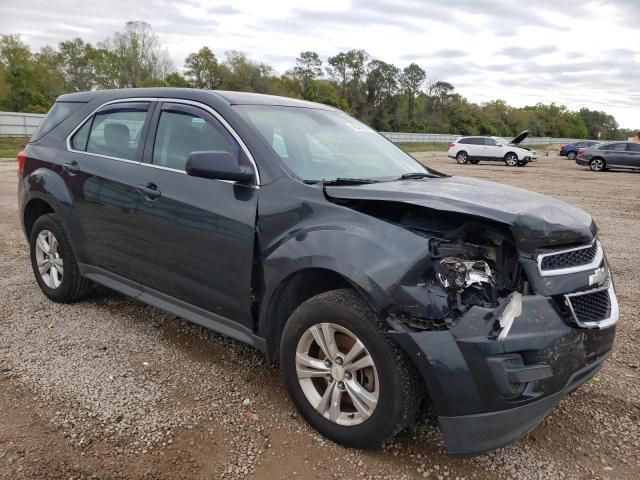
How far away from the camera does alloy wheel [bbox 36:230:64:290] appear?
4484mm

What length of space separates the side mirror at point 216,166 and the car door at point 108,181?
31.9 inches

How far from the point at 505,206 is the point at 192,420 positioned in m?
2.03

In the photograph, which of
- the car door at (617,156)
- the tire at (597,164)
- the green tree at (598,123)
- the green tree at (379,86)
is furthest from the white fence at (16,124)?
the green tree at (598,123)

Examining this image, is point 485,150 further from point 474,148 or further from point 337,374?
point 337,374

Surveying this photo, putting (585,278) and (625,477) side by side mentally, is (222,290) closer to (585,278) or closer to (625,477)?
(585,278)

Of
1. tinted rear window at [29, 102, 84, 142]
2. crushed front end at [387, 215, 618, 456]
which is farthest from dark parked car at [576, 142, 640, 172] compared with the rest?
tinted rear window at [29, 102, 84, 142]

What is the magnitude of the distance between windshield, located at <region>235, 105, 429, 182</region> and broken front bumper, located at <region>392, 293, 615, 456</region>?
1295 millimetres

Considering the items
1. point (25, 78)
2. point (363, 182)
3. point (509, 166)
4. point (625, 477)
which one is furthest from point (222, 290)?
point (25, 78)

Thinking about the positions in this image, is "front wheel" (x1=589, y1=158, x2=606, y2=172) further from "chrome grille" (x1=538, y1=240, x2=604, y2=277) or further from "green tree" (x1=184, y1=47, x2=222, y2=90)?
"green tree" (x1=184, y1=47, x2=222, y2=90)

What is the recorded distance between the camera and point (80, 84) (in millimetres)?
61250

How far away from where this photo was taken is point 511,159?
29828 mm

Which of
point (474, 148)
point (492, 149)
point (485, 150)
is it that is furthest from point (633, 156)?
point (474, 148)

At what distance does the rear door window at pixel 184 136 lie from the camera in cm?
331

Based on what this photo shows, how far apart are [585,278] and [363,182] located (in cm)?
130
